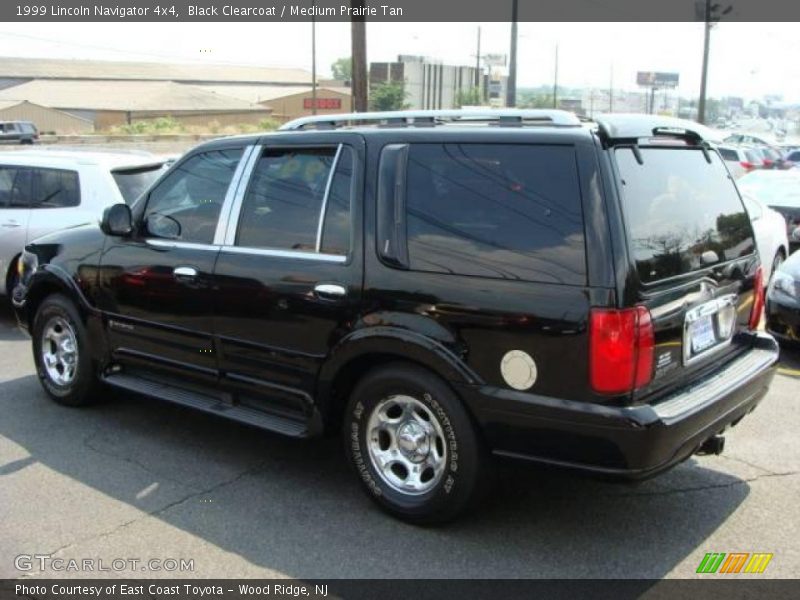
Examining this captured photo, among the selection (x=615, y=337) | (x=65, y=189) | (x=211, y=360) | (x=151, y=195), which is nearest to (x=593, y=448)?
(x=615, y=337)

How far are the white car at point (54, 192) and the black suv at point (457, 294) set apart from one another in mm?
3685

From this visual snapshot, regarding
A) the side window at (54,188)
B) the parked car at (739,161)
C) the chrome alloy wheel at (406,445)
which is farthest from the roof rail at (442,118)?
the parked car at (739,161)

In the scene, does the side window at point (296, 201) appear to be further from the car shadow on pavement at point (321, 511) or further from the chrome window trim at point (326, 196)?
the car shadow on pavement at point (321, 511)

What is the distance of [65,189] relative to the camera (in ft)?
Result: 28.2

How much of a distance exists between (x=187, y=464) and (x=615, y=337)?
266 cm

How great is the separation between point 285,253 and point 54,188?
17.1 ft

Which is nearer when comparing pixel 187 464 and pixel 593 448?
pixel 593 448

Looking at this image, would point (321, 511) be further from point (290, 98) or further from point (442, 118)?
point (290, 98)

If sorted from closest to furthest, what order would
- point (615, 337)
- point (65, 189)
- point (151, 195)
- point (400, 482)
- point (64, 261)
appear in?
point (615, 337) < point (400, 482) < point (151, 195) < point (64, 261) < point (65, 189)

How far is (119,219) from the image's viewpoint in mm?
5219

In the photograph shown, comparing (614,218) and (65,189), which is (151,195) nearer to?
(614,218)

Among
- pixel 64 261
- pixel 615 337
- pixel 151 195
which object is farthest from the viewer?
pixel 64 261

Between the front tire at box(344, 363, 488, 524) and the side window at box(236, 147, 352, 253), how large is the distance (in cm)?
77

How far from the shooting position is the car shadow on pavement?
372cm
